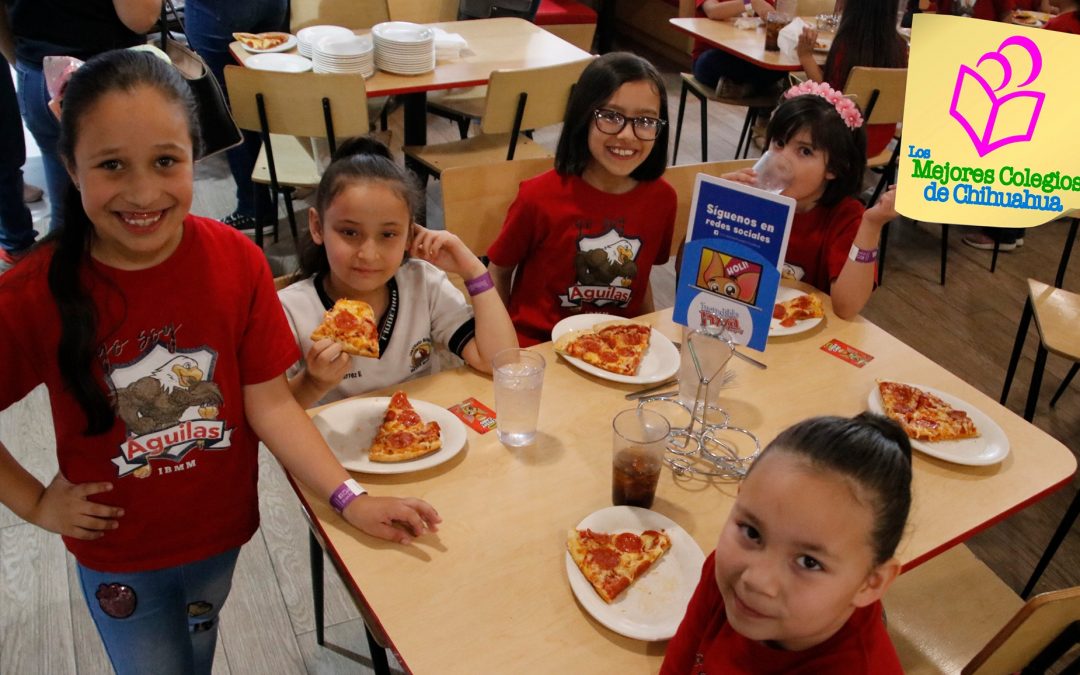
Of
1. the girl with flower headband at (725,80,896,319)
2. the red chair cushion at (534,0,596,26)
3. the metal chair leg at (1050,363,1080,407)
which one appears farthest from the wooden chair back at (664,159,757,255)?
the red chair cushion at (534,0,596,26)

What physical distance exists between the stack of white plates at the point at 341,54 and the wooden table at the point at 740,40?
74.8 inches

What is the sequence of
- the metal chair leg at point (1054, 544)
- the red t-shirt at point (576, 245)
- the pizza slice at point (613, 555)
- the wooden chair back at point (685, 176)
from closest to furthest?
the pizza slice at point (613, 555)
the red t-shirt at point (576, 245)
the metal chair leg at point (1054, 544)
the wooden chair back at point (685, 176)

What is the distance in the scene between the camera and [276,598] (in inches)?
91.9

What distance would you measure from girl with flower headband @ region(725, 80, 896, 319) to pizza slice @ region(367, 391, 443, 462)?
1174mm

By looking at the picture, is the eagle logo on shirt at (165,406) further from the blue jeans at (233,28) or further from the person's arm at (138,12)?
the blue jeans at (233,28)

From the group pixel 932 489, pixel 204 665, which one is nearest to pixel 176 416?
pixel 204 665

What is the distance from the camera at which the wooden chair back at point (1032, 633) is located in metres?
1.17

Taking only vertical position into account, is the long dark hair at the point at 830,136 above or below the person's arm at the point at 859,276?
above

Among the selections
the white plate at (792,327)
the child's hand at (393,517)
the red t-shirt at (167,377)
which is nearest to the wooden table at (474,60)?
the white plate at (792,327)

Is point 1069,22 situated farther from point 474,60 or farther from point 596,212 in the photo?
point 596,212

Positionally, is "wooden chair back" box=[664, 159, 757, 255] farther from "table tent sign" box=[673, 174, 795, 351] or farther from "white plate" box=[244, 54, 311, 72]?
"white plate" box=[244, 54, 311, 72]

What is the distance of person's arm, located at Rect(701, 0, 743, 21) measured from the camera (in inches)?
187

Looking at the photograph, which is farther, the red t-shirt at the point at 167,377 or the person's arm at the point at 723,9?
the person's arm at the point at 723,9

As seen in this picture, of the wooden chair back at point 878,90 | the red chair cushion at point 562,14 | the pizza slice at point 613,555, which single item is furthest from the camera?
the red chair cushion at point 562,14
